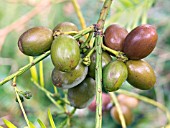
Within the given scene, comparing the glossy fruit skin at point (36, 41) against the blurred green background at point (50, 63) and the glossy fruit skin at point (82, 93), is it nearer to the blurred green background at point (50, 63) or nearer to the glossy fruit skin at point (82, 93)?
the glossy fruit skin at point (82, 93)

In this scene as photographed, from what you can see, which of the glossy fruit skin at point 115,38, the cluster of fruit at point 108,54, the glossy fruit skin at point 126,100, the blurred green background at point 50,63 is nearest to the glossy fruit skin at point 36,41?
the cluster of fruit at point 108,54

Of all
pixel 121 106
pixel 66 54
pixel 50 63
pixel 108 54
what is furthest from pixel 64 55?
pixel 50 63

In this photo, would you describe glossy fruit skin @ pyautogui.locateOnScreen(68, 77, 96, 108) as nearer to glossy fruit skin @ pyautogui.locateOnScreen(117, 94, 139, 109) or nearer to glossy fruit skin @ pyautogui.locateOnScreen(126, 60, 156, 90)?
glossy fruit skin @ pyautogui.locateOnScreen(126, 60, 156, 90)

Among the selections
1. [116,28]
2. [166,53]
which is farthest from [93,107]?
[116,28]

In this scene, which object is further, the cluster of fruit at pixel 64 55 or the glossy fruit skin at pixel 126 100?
the glossy fruit skin at pixel 126 100

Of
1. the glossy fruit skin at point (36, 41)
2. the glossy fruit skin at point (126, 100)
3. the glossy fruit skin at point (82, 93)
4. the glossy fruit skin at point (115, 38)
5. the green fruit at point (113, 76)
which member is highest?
the glossy fruit skin at point (36, 41)

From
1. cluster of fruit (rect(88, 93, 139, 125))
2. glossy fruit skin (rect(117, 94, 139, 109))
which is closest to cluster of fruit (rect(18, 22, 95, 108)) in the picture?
cluster of fruit (rect(88, 93, 139, 125))

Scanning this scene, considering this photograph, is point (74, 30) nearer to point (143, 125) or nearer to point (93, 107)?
point (93, 107)
